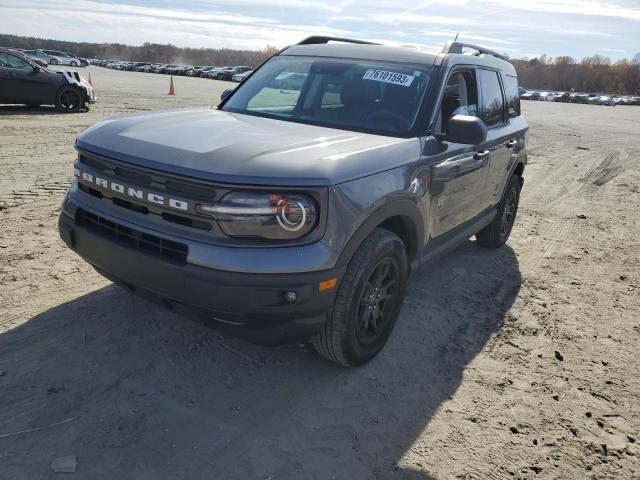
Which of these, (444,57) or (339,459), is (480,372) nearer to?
(339,459)

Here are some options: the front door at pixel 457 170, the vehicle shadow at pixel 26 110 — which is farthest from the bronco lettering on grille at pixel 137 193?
the vehicle shadow at pixel 26 110

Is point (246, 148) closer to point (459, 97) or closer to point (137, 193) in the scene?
point (137, 193)

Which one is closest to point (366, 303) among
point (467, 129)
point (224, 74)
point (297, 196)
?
point (297, 196)

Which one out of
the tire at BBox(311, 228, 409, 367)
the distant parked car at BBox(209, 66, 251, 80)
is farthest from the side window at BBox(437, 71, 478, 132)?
the distant parked car at BBox(209, 66, 251, 80)

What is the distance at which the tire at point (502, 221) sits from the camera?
18.4 feet

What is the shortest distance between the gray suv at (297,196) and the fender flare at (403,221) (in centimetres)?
1

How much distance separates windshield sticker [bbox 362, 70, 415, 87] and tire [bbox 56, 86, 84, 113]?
1261 cm

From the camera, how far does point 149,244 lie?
2764 mm

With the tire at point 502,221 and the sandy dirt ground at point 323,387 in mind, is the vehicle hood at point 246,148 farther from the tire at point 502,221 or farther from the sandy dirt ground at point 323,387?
the tire at point 502,221

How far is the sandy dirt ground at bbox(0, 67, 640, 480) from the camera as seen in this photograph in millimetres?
2582

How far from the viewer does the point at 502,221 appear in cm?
571

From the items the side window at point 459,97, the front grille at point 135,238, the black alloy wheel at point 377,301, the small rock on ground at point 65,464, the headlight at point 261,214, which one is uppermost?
the side window at point 459,97

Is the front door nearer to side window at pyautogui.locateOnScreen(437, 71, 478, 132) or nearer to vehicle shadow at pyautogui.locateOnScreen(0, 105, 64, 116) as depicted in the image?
side window at pyautogui.locateOnScreen(437, 71, 478, 132)

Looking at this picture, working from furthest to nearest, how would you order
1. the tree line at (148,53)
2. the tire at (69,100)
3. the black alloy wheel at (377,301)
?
the tree line at (148,53) < the tire at (69,100) < the black alloy wheel at (377,301)
